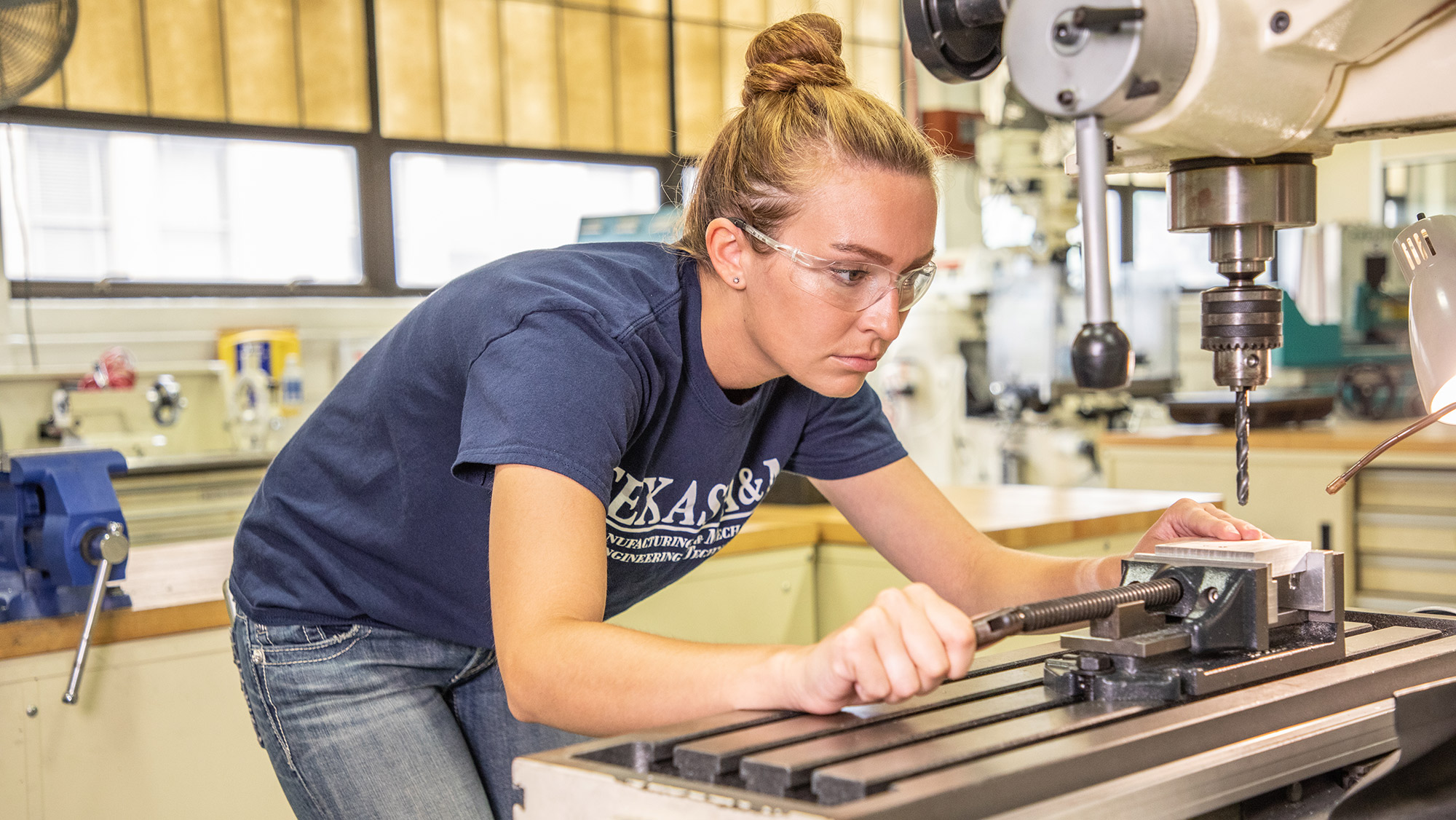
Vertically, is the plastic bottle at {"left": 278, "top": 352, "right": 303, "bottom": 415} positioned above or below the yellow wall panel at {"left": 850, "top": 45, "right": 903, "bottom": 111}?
below

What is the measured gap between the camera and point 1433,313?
0.88m

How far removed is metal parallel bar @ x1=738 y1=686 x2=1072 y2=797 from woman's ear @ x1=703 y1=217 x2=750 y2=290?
17.5 inches

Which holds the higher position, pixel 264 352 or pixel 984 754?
pixel 264 352

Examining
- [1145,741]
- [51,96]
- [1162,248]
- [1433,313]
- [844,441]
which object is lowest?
[1145,741]

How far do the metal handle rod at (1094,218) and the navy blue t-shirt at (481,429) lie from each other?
36 centimetres

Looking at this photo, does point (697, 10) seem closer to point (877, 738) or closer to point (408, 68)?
point (408, 68)

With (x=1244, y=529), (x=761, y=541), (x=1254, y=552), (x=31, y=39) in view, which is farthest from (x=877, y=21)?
(x=1254, y=552)

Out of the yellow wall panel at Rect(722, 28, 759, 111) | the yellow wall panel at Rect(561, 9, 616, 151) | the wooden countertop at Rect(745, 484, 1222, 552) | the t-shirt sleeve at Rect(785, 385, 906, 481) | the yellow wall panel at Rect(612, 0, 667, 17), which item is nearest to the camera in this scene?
the t-shirt sleeve at Rect(785, 385, 906, 481)

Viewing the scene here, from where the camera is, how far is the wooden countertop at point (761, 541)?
146 cm

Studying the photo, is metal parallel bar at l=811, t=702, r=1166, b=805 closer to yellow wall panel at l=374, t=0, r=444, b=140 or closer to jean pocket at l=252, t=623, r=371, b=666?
jean pocket at l=252, t=623, r=371, b=666

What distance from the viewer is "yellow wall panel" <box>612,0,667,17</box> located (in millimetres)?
4934

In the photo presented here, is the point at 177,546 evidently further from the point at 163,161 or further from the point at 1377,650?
the point at 163,161

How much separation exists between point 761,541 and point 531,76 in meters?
3.05

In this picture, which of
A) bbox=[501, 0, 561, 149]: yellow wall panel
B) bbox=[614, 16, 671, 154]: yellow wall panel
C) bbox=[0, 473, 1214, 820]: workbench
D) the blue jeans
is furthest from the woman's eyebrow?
bbox=[614, 16, 671, 154]: yellow wall panel
